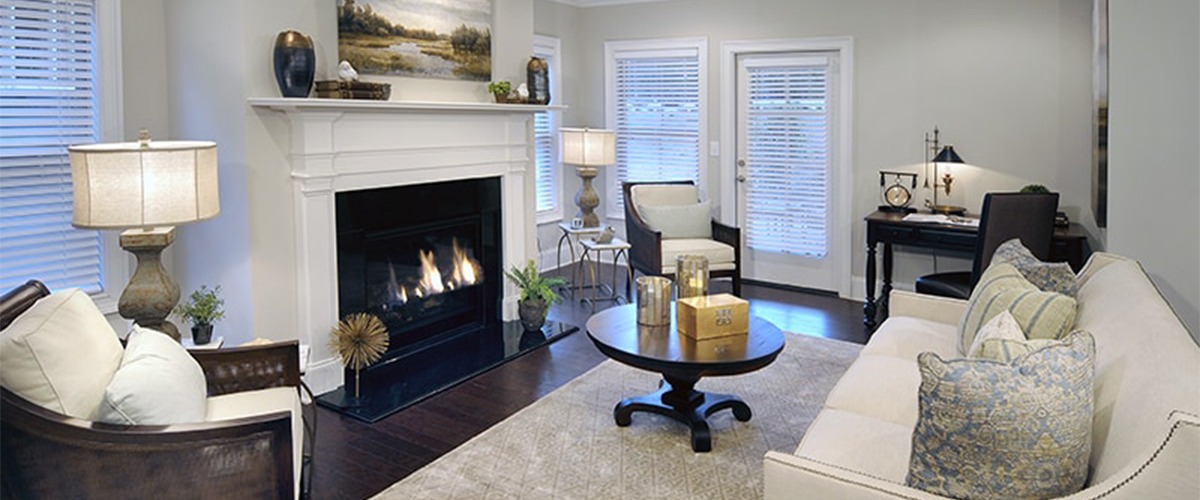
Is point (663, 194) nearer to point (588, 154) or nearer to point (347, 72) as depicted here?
point (588, 154)

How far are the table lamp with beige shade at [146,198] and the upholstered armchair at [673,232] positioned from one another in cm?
315

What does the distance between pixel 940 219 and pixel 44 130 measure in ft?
16.2

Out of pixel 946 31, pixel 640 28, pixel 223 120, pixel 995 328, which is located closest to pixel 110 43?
pixel 223 120

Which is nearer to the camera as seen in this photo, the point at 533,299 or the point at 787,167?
the point at 533,299

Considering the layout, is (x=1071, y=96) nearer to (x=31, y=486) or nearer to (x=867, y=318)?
(x=867, y=318)

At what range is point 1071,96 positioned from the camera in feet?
16.3

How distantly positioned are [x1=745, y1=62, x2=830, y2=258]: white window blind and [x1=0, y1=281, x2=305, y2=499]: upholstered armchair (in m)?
4.79

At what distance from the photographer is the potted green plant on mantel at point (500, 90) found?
4730 mm

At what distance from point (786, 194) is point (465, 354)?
3.10 meters

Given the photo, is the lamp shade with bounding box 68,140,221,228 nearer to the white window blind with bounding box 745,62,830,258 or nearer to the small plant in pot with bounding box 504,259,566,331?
the small plant in pot with bounding box 504,259,566,331

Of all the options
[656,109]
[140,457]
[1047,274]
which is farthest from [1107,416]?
[656,109]

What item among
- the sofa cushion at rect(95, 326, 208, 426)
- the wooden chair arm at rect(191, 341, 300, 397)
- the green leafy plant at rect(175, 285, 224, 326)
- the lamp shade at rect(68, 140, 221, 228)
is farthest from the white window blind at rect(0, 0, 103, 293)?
the sofa cushion at rect(95, 326, 208, 426)

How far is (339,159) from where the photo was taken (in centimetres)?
382

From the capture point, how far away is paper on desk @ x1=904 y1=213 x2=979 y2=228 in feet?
16.4
